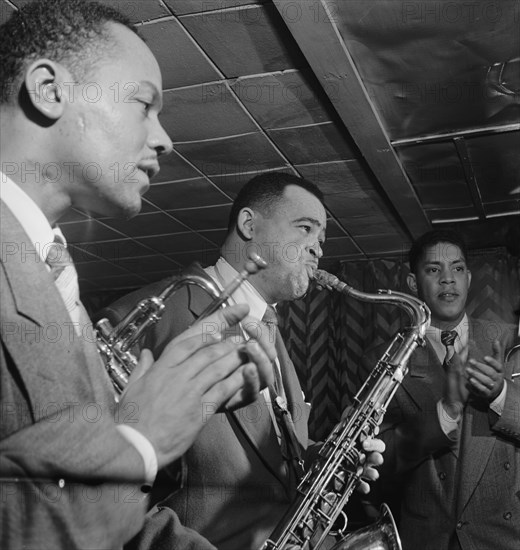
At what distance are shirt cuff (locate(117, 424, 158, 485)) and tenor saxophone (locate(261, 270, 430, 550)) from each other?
1.20m

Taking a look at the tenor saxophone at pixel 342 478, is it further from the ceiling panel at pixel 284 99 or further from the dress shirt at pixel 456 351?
the ceiling panel at pixel 284 99

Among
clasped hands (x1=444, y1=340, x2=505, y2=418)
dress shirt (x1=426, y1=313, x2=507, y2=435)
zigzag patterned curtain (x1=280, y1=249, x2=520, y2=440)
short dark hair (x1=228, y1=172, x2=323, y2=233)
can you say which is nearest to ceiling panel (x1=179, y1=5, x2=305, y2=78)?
short dark hair (x1=228, y1=172, x2=323, y2=233)

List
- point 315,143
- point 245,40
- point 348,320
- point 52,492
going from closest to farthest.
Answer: point 52,492
point 245,40
point 315,143
point 348,320

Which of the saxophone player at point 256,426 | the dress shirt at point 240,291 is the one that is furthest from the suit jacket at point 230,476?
the dress shirt at point 240,291

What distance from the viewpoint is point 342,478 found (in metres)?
2.31

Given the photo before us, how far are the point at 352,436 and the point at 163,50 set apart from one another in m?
2.43

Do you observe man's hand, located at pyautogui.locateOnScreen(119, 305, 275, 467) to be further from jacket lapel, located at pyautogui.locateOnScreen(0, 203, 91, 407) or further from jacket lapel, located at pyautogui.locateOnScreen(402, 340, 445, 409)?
jacket lapel, located at pyautogui.locateOnScreen(402, 340, 445, 409)

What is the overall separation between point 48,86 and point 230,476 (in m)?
1.26

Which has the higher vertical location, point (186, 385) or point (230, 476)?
point (186, 385)

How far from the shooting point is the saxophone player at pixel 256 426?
1884 millimetres

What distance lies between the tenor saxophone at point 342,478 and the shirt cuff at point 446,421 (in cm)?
20

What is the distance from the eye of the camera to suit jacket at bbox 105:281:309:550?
188cm

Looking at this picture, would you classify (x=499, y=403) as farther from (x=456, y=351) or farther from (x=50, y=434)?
(x=50, y=434)

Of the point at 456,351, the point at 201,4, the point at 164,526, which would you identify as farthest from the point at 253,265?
the point at 201,4
